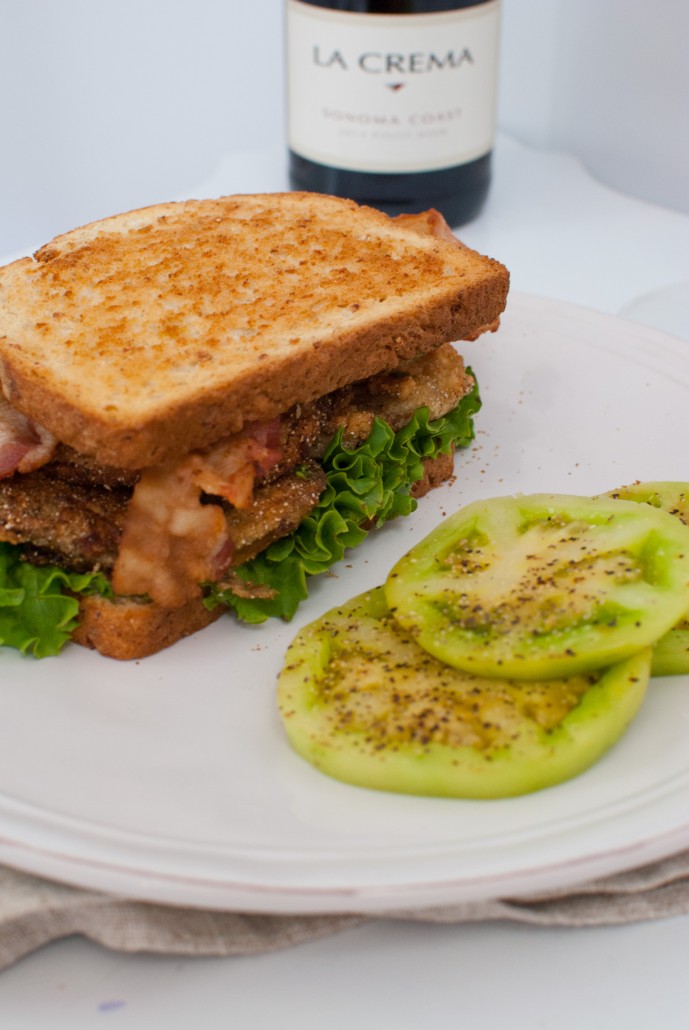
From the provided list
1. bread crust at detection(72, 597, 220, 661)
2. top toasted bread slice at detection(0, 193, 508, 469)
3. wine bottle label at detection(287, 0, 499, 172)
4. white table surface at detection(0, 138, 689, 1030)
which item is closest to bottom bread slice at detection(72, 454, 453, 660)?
bread crust at detection(72, 597, 220, 661)

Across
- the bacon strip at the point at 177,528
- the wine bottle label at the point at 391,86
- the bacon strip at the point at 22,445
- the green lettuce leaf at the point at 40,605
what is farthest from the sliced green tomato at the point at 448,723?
the wine bottle label at the point at 391,86

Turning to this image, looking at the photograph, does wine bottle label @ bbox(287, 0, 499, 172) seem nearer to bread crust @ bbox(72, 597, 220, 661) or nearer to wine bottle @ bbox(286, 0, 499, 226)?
wine bottle @ bbox(286, 0, 499, 226)

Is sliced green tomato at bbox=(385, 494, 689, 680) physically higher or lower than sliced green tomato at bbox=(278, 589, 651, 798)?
higher

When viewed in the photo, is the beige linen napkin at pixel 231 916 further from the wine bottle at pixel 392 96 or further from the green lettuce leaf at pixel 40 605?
the wine bottle at pixel 392 96

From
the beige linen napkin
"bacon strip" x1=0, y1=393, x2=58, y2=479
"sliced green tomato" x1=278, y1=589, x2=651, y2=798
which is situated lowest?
the beige linen napkin

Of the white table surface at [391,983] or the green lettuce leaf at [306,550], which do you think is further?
the green lettuce leaf at [306,550]
